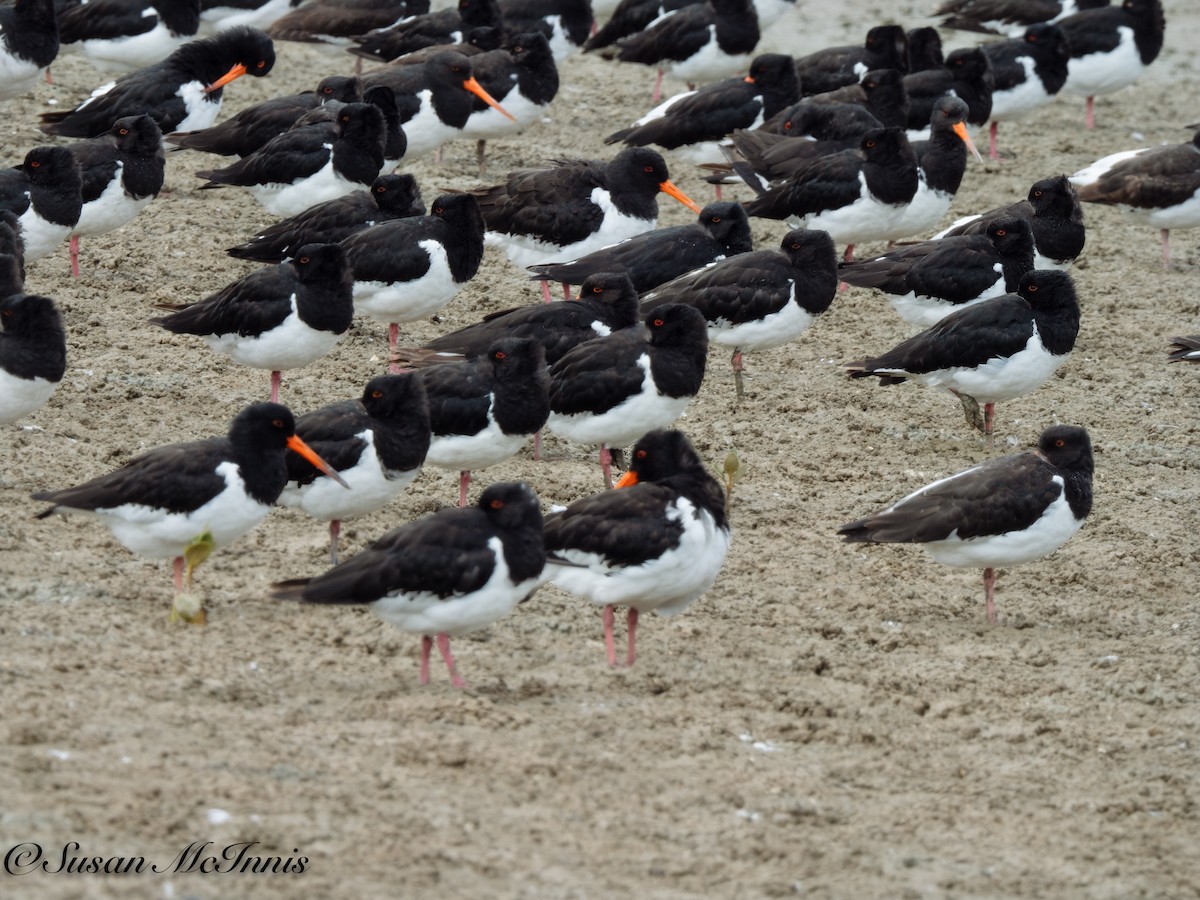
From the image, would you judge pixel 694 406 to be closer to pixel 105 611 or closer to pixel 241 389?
pixel 241 389

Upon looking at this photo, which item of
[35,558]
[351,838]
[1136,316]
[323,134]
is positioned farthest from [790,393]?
[351,838]

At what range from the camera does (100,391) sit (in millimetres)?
9695

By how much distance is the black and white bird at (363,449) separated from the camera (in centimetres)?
773

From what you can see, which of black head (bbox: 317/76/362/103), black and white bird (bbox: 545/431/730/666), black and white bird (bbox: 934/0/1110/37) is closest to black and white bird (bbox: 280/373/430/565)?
black and white bird (bbox: 545/431/730/666)

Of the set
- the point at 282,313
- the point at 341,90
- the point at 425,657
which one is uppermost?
the point at 282,313

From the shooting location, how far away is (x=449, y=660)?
6859 mm

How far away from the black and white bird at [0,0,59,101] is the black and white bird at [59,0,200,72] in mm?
1144

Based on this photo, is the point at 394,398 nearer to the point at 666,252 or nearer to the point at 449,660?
the point at 449,660

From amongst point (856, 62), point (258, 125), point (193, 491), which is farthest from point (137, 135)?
point (856, 62)

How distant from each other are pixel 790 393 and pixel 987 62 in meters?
5.62

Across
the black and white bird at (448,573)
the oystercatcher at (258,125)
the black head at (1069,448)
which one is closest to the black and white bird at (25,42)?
the oystercatcher at (258,125)

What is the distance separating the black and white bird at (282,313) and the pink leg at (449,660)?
2.97 meters

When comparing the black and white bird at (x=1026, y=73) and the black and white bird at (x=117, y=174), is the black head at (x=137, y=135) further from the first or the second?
the black and white bird at (x=1026, y=73)

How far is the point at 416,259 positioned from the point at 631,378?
2.05 metres
